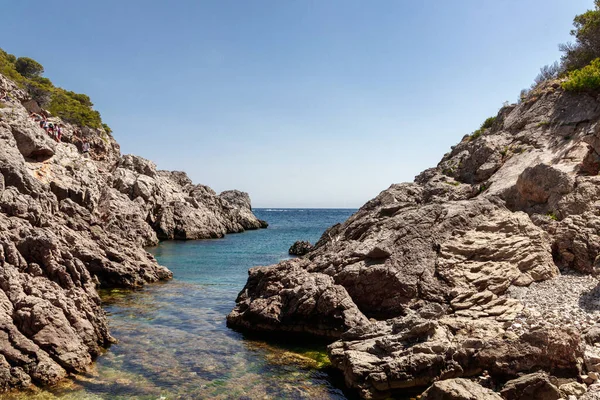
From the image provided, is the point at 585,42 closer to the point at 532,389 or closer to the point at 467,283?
the point at 467,283

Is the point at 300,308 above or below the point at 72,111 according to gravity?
below

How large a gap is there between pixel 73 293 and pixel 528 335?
55.4 feet

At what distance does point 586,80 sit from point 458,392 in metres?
28.3

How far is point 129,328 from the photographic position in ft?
65.0

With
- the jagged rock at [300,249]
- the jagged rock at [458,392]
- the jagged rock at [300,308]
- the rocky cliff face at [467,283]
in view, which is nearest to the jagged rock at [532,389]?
the jagged rock at [458,392]

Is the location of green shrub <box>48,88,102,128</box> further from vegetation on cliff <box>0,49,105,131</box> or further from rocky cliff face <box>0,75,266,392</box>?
rocky cliff face <box>0,75,266,392</box>

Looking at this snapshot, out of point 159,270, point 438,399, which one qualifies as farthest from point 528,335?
point 159,270

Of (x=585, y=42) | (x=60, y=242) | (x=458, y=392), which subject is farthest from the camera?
(x=585, y=42)

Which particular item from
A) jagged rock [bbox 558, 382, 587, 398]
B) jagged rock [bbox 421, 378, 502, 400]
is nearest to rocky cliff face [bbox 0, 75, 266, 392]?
jagged rock [bbox 421, 378, 502, 400]

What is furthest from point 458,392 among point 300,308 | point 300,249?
point 300,249

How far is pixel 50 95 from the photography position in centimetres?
7856

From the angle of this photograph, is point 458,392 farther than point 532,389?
No

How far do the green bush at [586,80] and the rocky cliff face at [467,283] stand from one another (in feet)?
2.44

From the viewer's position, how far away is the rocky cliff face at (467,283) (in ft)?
42.0
